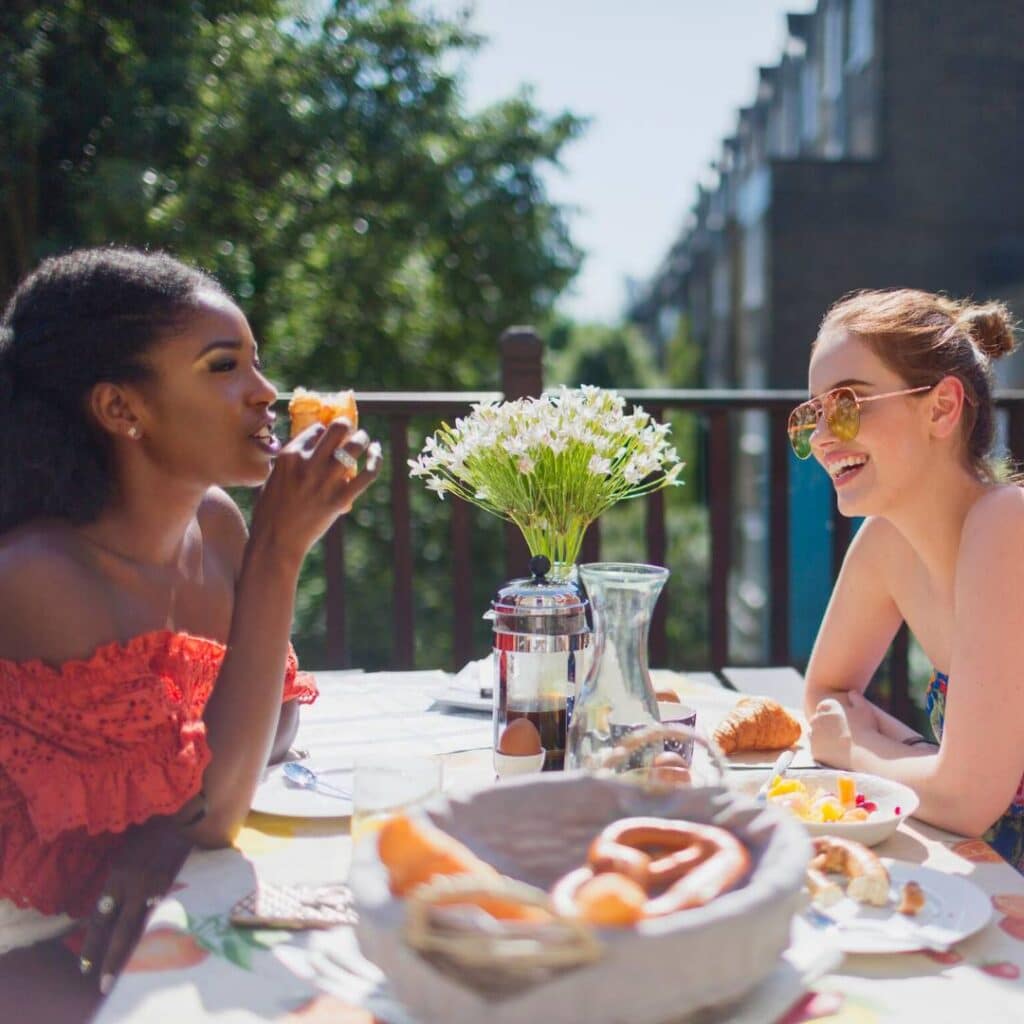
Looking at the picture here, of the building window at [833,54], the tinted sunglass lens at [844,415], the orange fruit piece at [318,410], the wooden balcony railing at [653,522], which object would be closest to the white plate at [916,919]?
the tinted sunglass lens at [844,415]

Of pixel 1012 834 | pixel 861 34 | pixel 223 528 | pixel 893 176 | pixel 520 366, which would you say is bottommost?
pixel 1012 834

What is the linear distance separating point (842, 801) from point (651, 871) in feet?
1.72

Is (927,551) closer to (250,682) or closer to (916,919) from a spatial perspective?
(916,919)

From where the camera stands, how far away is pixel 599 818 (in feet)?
3.18

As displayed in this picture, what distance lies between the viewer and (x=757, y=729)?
1577mm

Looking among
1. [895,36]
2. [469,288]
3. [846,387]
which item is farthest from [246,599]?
[895,36]

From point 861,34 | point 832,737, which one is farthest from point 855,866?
point 861,34

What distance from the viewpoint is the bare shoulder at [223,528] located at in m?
1.85

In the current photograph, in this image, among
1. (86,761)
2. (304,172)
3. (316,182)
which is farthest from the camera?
(304,172)

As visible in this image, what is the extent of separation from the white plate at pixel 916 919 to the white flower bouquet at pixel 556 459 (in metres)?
0.67

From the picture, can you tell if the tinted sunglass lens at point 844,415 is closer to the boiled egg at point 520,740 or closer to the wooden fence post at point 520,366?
the boiled egg at point 520,740

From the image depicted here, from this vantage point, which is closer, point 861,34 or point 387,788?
point 387,788

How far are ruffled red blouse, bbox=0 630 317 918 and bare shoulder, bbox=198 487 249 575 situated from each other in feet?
1.58

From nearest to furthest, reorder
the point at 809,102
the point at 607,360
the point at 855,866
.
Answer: the point at 855,866 < the point at 809,102 < the point at 607,360
